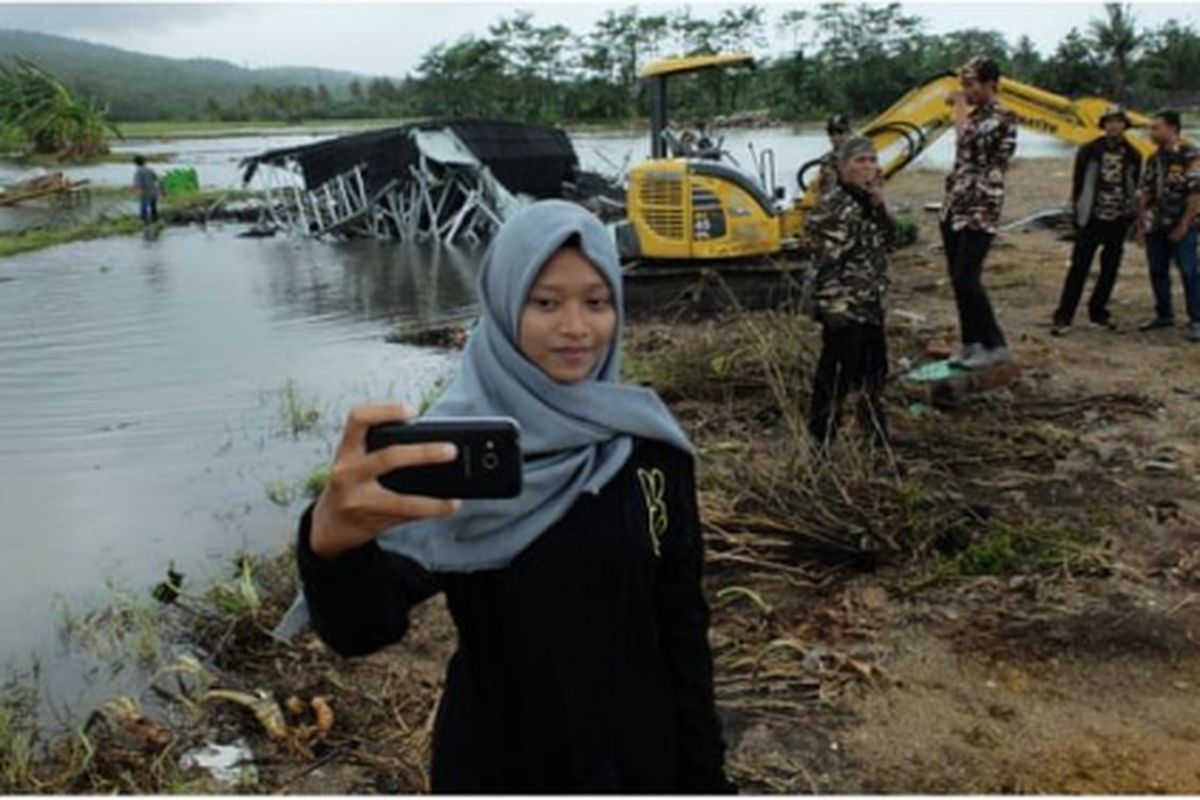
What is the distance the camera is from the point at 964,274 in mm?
6844

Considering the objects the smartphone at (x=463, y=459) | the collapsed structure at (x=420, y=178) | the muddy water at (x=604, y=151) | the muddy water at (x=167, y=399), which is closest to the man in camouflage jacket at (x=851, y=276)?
the muddy water at (x=167, y=399)

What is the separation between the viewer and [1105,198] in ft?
27.4

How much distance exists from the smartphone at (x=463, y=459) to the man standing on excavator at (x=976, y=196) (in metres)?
5.93

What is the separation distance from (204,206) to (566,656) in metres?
26.5

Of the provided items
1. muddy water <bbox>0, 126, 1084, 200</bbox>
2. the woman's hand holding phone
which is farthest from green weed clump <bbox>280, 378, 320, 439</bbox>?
muddy water <bbox>0, 126, 1084, 200</bbox>

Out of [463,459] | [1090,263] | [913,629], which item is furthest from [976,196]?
[463,459]

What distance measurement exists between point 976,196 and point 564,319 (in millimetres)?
5681

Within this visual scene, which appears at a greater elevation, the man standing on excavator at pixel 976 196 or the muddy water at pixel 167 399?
the man standing on excavator at pixel 976 196

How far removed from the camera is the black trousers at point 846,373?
18.7 feet

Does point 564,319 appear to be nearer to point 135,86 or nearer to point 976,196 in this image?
point 976,196

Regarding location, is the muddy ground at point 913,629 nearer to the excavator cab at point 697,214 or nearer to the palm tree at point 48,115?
the excavator cab at point 697,214

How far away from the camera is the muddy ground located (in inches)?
132

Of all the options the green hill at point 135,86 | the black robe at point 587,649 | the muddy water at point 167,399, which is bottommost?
the muddy water at point 167,399

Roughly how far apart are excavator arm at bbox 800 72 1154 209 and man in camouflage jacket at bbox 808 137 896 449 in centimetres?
309
